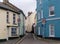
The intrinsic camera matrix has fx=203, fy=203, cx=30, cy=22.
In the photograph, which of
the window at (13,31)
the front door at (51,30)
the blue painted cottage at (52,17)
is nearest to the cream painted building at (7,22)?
the window at (13,31)

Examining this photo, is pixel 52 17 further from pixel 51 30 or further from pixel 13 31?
pixel 13 31

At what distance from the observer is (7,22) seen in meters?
36.4

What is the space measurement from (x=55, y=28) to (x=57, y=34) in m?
1.13

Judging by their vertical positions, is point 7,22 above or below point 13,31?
above

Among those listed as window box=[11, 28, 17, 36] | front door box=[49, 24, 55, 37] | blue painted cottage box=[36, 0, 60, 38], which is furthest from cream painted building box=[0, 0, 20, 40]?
front door box=[49, 24, 55, 37]

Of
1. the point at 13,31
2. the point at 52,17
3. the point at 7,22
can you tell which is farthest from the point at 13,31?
→ the point at 52,17

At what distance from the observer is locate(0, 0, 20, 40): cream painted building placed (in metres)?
32.1

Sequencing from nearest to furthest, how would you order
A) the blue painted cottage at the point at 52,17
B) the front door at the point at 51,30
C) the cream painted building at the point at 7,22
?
the cream painted building at the point at 7,22 → the blue painted cottage at the point at 52,17 → the front door at the point at 51,30

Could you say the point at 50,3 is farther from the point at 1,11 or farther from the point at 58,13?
the point at 1,11

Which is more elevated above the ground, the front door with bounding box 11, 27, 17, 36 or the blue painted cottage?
the blue painted cottage

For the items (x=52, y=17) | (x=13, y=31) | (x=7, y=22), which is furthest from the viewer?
(x=13, y=31)

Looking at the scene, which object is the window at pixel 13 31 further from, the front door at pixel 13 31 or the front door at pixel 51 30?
the front door at pixel 51 30

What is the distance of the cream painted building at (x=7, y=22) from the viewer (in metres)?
32.1

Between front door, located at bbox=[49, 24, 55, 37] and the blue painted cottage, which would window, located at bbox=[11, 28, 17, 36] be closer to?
the blue painted cottage
